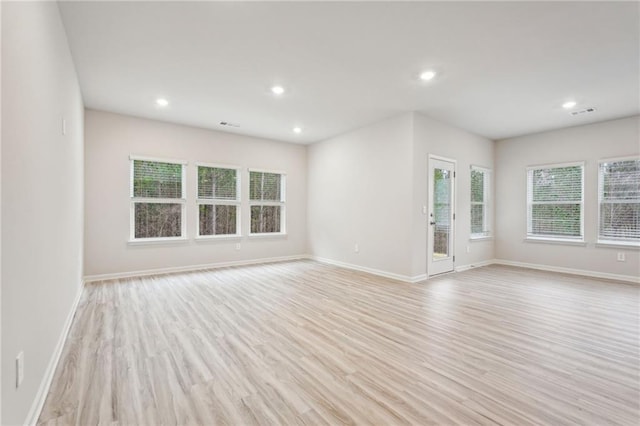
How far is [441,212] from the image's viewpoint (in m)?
5.31

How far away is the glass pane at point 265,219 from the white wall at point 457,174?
10.5 feet

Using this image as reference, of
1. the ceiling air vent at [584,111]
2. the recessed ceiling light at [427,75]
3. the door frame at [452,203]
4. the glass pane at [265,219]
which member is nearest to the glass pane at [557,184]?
the ceiling air vent at [584,111]

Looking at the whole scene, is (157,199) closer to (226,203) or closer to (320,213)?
(226,203)

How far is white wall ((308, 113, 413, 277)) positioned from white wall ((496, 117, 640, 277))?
3.11 m

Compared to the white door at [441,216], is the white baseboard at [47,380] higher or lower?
lower

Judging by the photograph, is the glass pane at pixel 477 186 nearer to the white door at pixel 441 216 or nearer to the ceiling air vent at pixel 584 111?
the white door at pixel 441 216

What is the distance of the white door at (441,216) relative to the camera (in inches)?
199

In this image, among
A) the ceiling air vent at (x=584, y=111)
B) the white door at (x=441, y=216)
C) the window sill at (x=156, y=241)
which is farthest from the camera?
the white door at (x=441, y=216)

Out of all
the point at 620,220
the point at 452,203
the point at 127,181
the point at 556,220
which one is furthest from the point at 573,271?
the point at 127,181

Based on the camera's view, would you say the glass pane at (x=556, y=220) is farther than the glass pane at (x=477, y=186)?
No

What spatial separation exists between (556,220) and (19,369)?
743 cm

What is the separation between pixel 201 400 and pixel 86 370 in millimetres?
998

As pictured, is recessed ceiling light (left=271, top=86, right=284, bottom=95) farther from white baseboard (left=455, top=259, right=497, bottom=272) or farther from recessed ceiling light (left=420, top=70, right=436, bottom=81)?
white baseboard (left=455, top=259, right=497, bottom=272)

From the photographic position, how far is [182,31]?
2643mm
